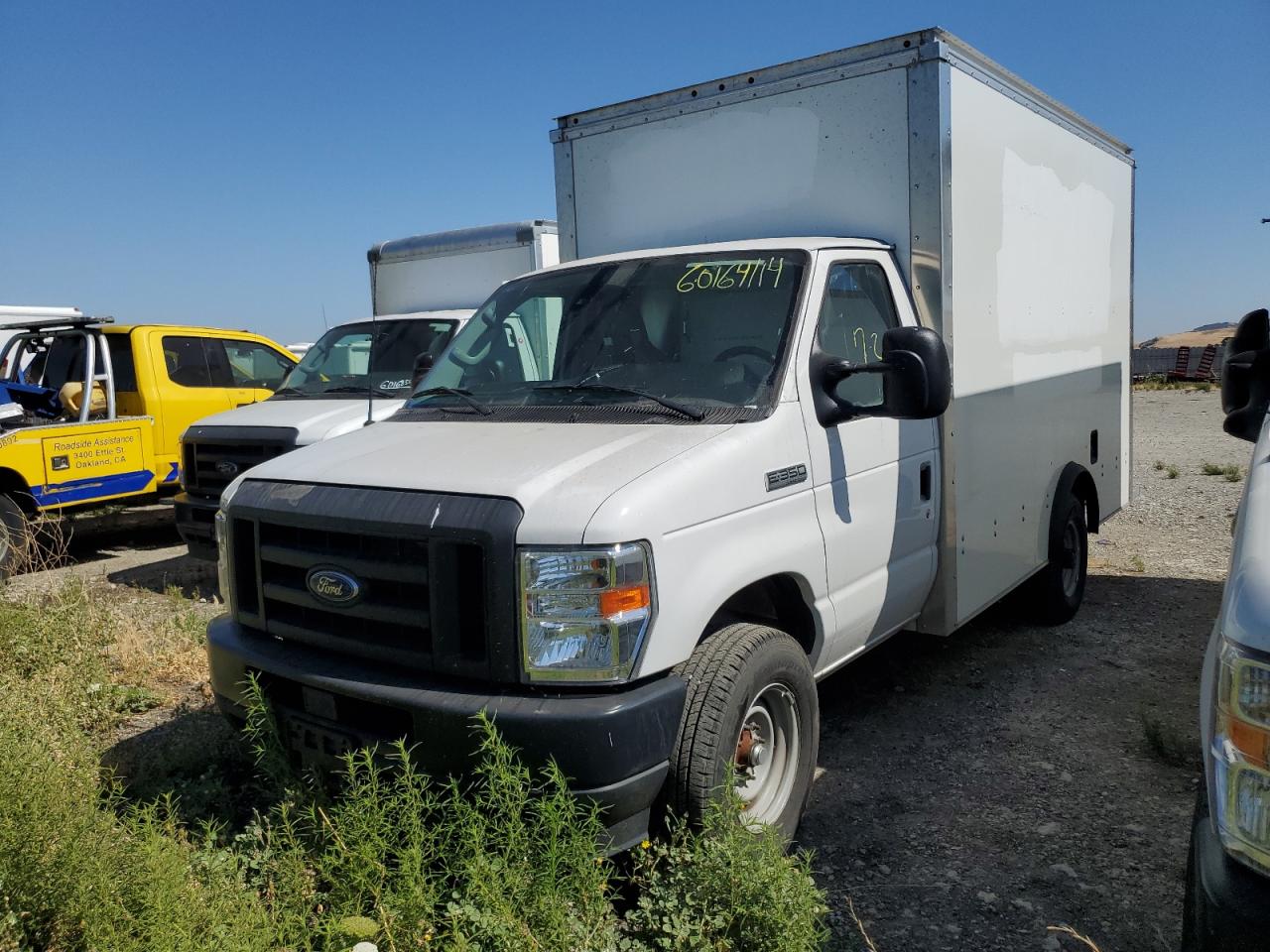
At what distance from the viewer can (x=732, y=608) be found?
12.1 ft

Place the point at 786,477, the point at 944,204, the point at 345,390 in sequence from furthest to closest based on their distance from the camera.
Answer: the point at 345,390 < the point at 944,204 < the point at 786,477

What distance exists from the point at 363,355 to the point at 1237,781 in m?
8.03

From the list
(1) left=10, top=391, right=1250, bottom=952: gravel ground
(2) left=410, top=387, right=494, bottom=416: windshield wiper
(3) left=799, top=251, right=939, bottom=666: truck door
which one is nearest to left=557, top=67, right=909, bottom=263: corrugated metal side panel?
(3) left=799, top=251, right=939, bottom=666: truck door

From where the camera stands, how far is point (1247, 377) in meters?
3.58

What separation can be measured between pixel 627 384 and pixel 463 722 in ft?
5.10

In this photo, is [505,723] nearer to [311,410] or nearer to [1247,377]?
[1247,377]

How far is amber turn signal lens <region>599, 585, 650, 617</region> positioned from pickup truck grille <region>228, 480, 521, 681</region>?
264 mm

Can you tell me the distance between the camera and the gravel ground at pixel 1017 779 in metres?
3.29

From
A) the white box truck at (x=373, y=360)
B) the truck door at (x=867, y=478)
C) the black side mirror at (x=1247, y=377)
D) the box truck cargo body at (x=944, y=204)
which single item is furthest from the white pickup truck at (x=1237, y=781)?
the white box truck at (x=373, y=360)

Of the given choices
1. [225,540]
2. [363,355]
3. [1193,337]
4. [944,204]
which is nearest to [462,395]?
[225,540]

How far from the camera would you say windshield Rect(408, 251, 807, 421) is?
149 inches

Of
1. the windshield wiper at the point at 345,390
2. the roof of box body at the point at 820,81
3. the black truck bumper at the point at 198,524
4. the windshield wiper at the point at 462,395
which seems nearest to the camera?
the windshield wiper at the point at 462,395

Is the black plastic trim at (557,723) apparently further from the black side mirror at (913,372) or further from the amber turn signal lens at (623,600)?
the black side mirror at (913,372)

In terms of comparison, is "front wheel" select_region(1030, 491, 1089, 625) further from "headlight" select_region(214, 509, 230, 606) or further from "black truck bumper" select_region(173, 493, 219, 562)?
"black truck bumper" select_region(173, 493, 219, 562)
